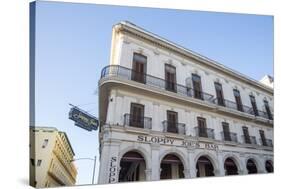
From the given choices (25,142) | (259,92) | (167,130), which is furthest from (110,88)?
(259,92)

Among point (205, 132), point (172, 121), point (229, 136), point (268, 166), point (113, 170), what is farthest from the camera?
point (268, 166)

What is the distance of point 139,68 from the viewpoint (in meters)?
7.49

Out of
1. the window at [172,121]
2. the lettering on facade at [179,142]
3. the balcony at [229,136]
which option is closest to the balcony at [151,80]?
the window at [172,121]

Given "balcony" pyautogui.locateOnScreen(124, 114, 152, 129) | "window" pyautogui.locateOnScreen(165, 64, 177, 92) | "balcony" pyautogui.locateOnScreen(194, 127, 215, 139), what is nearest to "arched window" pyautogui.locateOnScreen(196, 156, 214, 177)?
"balcony" pyautogui.locateOnScreen(194, 127, 215, 139)

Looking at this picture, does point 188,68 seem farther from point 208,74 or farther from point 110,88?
point 110,88

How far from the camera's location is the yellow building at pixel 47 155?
15.6 feet

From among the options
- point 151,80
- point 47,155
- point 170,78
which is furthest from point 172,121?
point 47,155

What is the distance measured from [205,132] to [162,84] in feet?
8.72

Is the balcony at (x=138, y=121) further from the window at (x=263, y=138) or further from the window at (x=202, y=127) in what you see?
the window at (x=263, y=138)

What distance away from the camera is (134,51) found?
7.57 meters

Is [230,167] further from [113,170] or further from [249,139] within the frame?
[113,170]

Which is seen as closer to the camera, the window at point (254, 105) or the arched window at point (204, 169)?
the arched window at point (204, 169)

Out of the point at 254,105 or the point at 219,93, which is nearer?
the point at 219,93

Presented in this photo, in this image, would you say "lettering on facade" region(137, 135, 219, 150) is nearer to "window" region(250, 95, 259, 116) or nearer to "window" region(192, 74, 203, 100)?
"window" region(192, 74, 203, 100)
